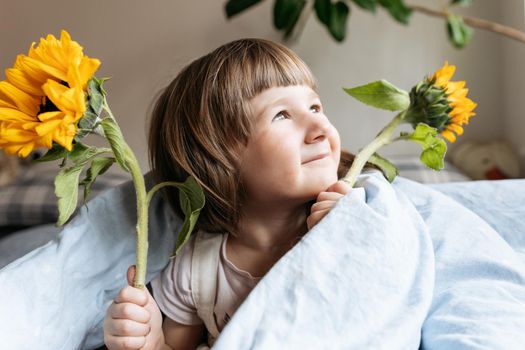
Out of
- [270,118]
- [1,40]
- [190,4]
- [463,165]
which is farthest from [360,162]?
[1,40]

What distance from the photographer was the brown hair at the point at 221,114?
2.65ft

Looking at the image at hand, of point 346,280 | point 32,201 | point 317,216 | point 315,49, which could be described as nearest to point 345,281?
point 346,280

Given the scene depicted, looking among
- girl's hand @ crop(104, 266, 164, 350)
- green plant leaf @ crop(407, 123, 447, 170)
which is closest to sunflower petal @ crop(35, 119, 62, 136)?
girl's hand @ crop(104, 266, 164, 350)

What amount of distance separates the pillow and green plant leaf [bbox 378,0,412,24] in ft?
3.75

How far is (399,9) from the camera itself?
6.18 ft

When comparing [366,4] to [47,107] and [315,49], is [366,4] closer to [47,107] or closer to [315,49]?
[315,49]

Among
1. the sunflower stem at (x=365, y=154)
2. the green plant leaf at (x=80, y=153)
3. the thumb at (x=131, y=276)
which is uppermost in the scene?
the green plant leaf at (x=80, y=153)

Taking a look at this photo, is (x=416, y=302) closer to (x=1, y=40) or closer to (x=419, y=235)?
(x=419, y=235)

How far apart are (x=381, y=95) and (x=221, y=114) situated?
229 mm

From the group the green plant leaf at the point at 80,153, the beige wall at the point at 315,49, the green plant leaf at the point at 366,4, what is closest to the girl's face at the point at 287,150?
the green plant leaf at the point at 80,153

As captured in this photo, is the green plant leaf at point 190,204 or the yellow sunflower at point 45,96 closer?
the yellow sunflower at point 45,96

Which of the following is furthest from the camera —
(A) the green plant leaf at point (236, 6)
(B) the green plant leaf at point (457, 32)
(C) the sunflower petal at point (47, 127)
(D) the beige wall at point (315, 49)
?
(D) the beige wall at point (315, 49)

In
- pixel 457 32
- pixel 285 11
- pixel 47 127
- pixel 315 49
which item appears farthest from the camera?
pixel 315 49

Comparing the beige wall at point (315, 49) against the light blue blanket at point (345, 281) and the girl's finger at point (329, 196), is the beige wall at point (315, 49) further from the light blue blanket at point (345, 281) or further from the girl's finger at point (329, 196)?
the girl's finger at point (329, 196)
